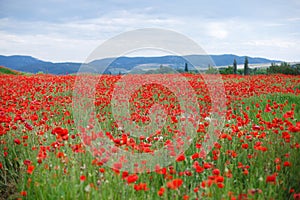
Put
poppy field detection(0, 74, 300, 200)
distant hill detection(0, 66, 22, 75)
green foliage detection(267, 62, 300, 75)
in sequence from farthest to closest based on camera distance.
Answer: distant hill detection(0, 66, 22, 75), green foliage detection(267, 62, 300, 75), poppy field detection(0, 74, 300, 200)

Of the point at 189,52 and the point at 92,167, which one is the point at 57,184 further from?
the point at 189,52

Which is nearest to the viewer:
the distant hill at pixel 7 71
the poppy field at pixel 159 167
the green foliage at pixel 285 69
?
the poppy field at pixel 159 167

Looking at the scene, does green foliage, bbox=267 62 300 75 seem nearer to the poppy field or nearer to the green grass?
the poppy field

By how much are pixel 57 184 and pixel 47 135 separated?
1.78 m

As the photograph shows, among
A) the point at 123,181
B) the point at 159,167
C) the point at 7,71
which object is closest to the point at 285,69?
the point at 123,181

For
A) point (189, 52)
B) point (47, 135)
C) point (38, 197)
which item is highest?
point (189, 52)

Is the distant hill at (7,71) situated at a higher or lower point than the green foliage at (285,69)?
lower

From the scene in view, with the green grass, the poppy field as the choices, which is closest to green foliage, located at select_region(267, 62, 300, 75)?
the poppy field

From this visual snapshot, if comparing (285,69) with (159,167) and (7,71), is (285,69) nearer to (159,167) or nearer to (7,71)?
(159,167)

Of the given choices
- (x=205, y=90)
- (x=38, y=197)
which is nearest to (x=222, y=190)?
(x=38, y=197)

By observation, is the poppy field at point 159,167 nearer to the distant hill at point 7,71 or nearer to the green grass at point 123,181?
the green grass at point 123,181

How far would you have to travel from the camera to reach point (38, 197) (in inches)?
159

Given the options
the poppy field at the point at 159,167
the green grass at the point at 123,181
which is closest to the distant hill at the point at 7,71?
the poppy field at the point at 159,167

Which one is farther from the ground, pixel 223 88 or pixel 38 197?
pixel 223 88
